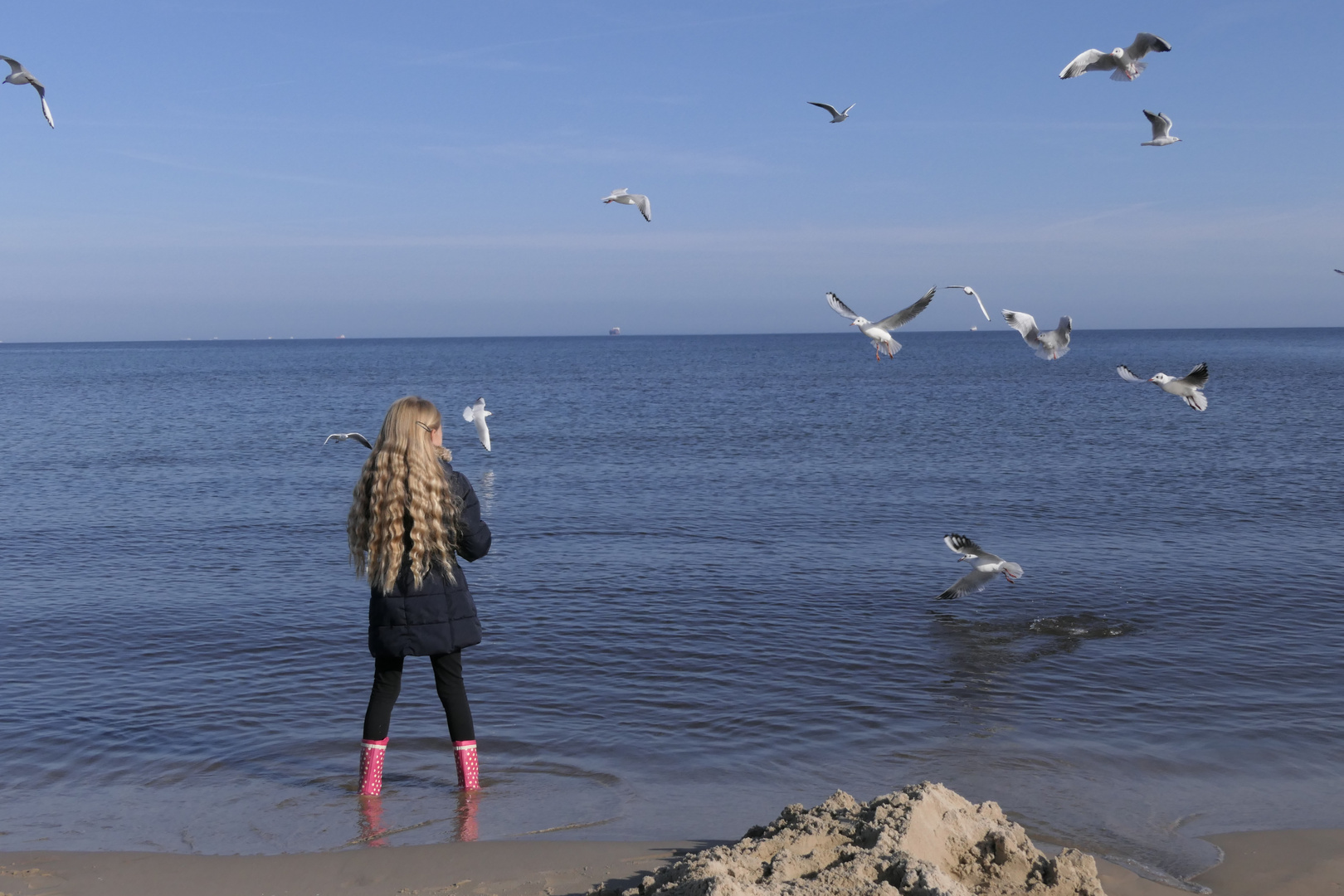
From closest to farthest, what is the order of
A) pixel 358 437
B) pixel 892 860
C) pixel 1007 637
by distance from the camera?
pixel 892 860 → pixel 358 437 → pixel 1007 637

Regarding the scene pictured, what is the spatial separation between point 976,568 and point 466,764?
21.9ft

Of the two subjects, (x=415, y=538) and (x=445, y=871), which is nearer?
(x=445, y=871)

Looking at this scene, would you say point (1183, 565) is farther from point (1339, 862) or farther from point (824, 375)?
point (824, 375)

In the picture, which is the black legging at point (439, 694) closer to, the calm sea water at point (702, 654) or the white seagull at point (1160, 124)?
the calm sea water at point (702, 654)

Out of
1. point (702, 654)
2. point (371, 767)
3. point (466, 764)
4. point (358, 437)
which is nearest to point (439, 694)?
point (466, 764)

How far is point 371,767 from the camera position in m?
6.04

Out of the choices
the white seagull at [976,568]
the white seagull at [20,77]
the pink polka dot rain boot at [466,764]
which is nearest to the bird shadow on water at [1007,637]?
the white seagull at [976,568]

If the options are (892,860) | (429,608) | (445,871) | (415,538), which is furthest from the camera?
(429,608)

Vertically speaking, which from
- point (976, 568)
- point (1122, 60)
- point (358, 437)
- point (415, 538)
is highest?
point (1122, 60)

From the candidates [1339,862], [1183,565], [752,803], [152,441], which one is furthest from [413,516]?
[152,441]

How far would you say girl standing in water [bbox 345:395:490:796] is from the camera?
545cm

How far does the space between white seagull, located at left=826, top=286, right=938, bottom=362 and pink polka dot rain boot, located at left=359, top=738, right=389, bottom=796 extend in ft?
18.1

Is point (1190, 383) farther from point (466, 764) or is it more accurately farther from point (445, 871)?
point (445, 871)

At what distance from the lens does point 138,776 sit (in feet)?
21.5
